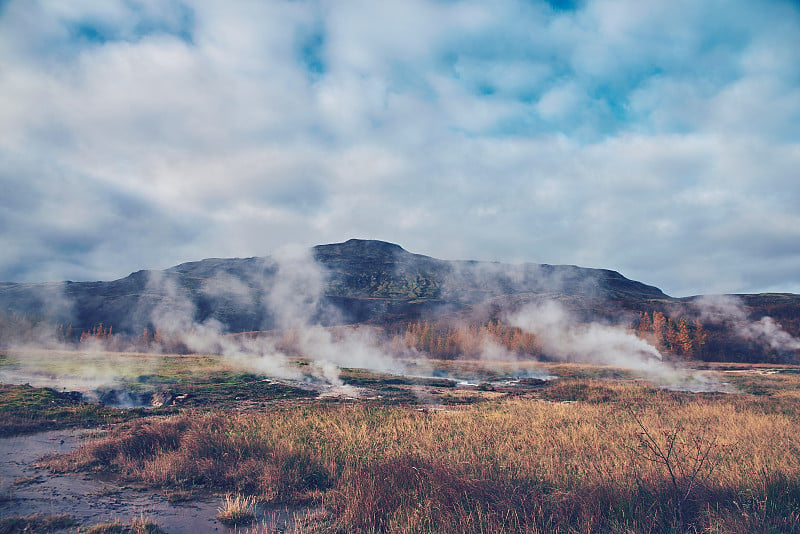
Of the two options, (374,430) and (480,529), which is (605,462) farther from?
(374,430)

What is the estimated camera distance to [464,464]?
8789 mm

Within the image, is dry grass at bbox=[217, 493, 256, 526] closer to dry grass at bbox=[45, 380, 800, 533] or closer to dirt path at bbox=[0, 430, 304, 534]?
dirt path at bbox=[0, 430, 304, 534]

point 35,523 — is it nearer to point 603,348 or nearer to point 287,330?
point 603,348

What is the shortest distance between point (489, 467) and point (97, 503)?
7.98m

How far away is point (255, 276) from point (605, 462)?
516ft

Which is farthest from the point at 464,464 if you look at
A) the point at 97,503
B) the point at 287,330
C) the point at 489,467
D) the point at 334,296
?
the point at 334,296

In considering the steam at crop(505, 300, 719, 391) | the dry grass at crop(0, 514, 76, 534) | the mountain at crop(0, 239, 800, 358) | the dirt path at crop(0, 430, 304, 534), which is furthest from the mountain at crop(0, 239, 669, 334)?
the dry grass at crop(0, 514, 76, 534)

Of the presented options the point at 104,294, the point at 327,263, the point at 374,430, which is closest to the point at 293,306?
the point at 104,294

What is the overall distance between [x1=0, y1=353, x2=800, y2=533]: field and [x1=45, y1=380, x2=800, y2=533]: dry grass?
0.12 ft

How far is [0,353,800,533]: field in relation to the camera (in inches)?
265

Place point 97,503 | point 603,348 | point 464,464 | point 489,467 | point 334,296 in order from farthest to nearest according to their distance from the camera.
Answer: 1. point 334,296
2. point 603,348
3. point 464,464
4. point 489,467
5. point 97,503

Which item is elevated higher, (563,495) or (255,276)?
(255,276)

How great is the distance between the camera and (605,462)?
8.88 m

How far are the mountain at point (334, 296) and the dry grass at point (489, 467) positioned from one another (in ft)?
195
